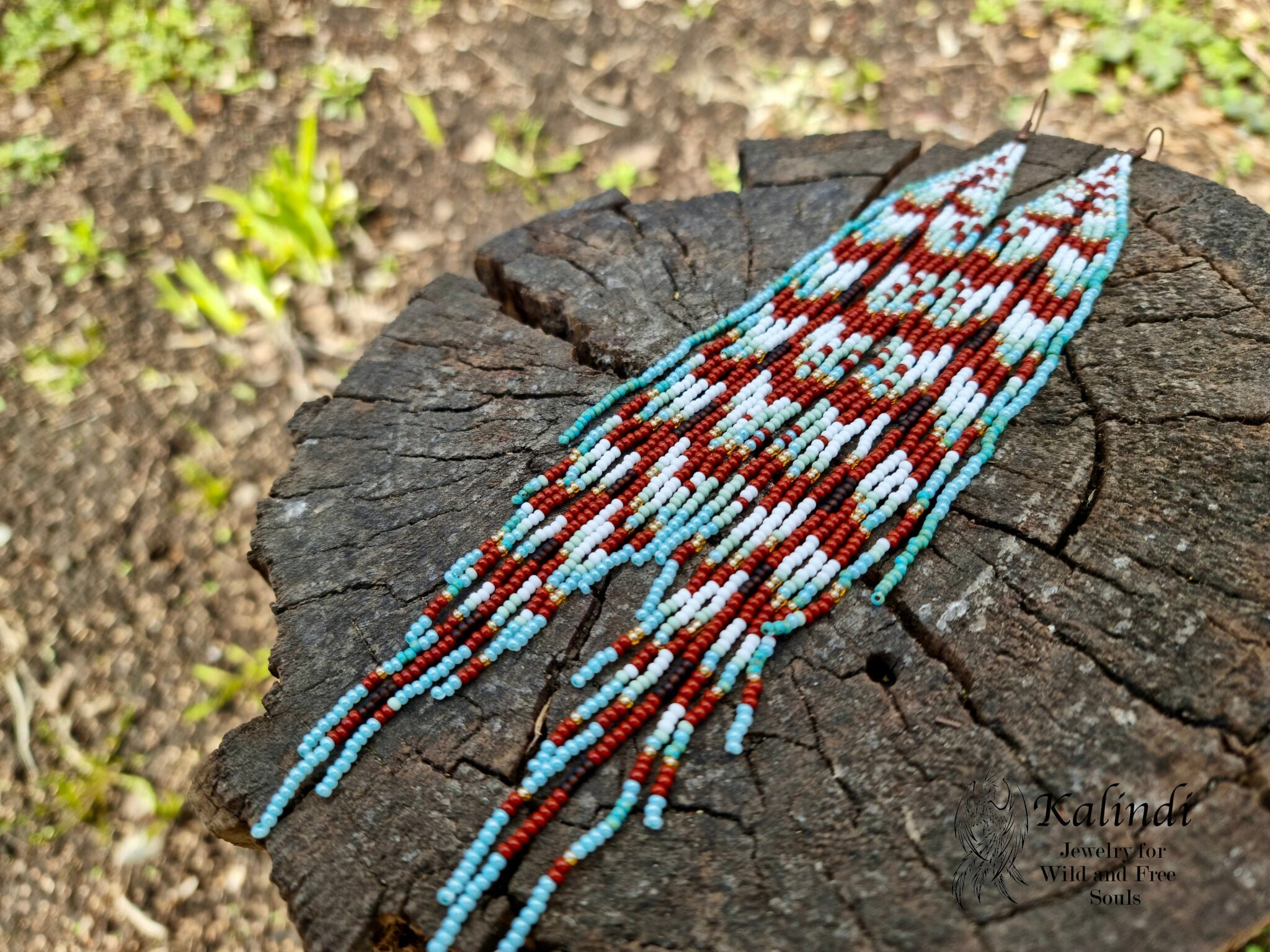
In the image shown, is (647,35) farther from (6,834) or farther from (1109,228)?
(6,834)

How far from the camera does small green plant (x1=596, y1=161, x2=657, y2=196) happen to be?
167 inches

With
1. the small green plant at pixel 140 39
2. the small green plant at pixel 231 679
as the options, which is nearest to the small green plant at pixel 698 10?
the small green plant at pixel 140 39

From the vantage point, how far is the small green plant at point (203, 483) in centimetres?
362

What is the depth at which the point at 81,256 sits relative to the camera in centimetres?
405

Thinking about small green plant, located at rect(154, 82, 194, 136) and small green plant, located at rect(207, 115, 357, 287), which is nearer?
small green plant, located at rect(207, 115, 357, 287)

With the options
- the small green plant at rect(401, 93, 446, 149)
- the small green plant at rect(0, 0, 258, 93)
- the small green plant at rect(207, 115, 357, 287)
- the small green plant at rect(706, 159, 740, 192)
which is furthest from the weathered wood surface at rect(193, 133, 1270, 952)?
the small green plant at rect(0, 0, 258, 93)

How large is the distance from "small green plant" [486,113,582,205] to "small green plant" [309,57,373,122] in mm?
682

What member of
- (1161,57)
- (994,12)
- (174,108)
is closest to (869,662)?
(1161,57)

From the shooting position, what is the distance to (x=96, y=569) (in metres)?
3.49

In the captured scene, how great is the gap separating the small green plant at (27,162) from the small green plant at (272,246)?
0.77m

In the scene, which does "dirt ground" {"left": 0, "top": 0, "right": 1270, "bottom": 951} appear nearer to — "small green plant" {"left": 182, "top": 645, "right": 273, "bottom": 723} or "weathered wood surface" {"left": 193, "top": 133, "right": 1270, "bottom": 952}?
"small green plant" {"left": 182, "top": 645, "right": 273, "bottom": 723}

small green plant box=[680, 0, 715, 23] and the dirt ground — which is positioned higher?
small green plant box=[680, 0, 715, 23]

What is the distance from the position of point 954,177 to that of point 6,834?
357 cm

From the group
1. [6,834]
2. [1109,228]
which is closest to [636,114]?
[1109,228]
